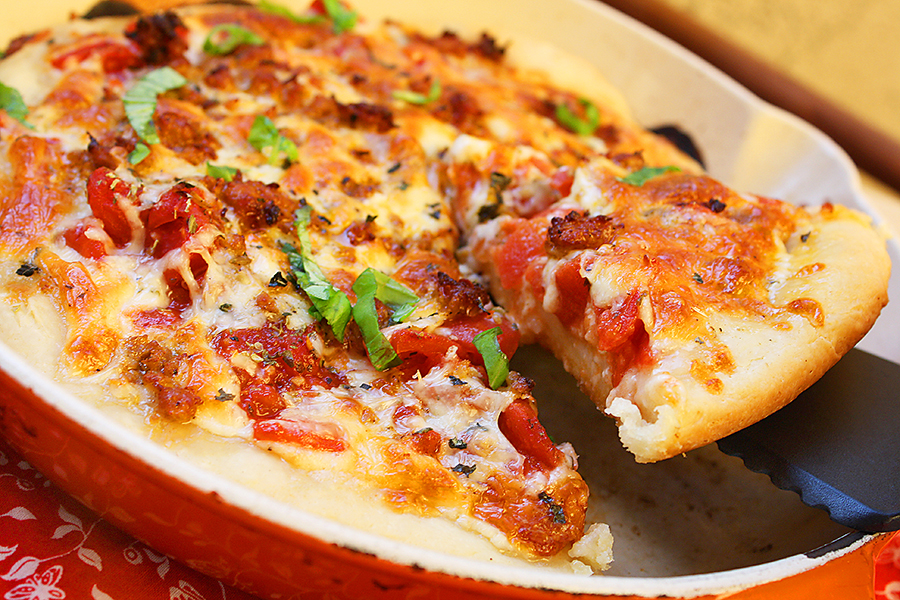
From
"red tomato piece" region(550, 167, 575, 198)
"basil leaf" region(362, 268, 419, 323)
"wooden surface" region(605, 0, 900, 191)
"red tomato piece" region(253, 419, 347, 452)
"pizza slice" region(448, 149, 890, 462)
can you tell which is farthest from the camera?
"wooden surface" region(605, 0, 900, 191)

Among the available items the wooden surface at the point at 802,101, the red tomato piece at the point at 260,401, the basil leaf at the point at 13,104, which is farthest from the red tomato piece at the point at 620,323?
the wooden surface at the point at 802,101

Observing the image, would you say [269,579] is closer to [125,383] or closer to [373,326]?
[125,383]

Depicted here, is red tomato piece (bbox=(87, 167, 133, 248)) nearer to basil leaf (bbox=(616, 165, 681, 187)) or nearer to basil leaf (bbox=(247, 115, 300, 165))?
basil leaf (bbox=(247, 115, 300, 165))

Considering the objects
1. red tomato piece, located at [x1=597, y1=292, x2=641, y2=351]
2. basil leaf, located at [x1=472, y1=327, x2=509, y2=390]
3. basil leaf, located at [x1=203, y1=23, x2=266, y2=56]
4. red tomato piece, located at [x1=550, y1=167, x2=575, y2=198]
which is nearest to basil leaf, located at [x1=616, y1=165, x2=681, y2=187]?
red tomato piece, located at [x1=550, y1=167, x2=575, y2=198]

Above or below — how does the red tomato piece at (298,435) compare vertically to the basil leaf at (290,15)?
below

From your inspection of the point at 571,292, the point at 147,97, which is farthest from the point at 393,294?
the point at 147,97

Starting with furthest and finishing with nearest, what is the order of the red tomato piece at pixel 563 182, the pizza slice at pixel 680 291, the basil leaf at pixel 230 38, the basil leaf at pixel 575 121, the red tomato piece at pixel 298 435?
1. the basil leaf at pixel 575 121
2. the basil leaf at pixel 230 38
3. the red tomato piece at pixel 563 182
4. the pizza slice at pixel 680 291
5. the red tomato piece at pixel 298 435

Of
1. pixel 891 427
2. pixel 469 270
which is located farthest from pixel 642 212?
pixel 891 427

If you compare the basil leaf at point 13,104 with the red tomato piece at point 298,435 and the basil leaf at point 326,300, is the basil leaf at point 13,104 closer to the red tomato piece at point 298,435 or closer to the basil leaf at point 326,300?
the basil leaf at point 326,300
